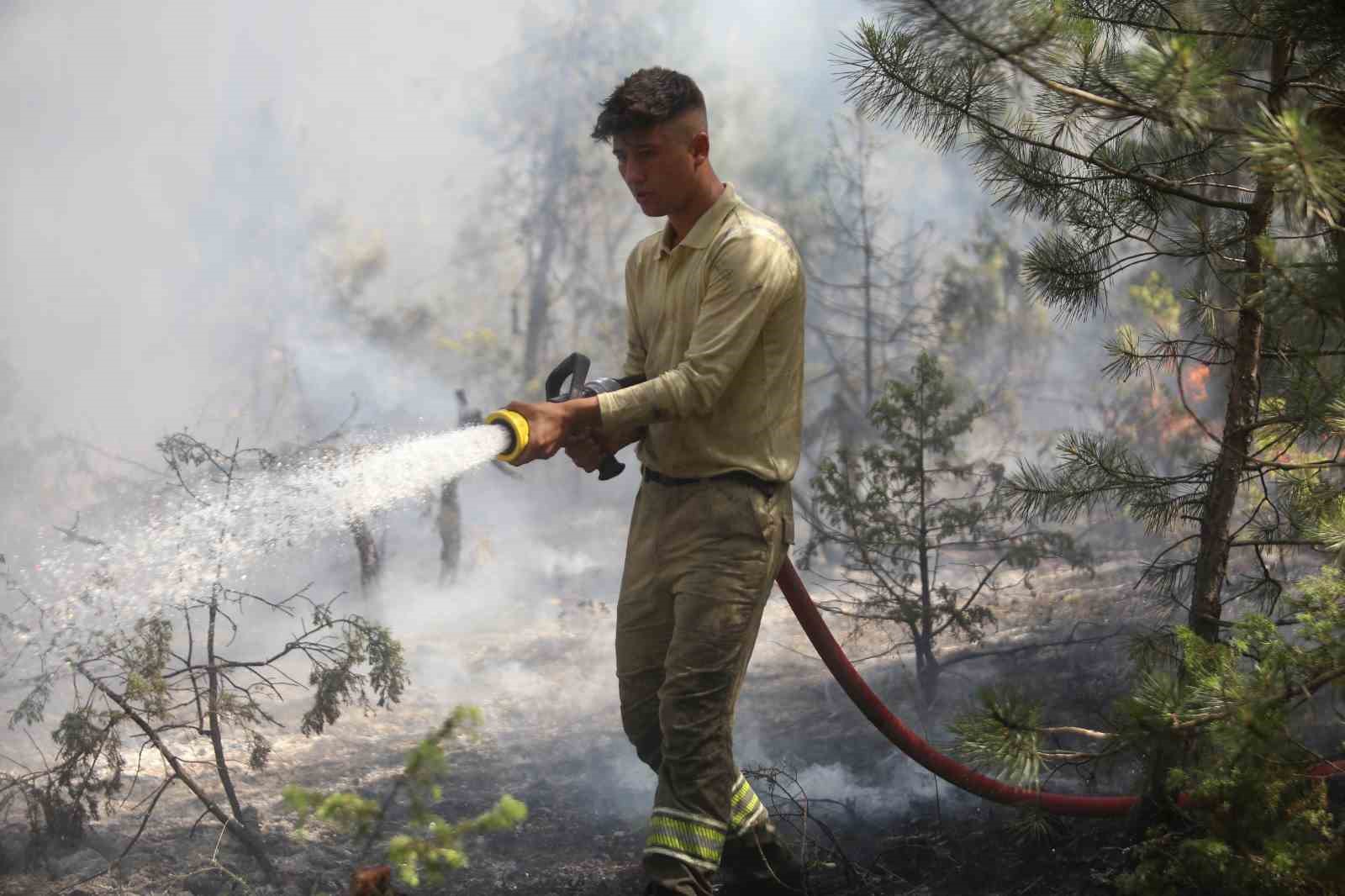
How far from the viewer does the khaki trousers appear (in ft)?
9.35

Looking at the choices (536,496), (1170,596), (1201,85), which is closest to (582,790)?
(1170,596)

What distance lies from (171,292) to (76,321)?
0.69 m

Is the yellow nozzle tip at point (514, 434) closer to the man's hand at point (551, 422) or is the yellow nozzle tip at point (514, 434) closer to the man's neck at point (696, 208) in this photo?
the man's hand at point (551, 422)

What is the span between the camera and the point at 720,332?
2836mm

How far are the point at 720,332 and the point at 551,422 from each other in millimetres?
457

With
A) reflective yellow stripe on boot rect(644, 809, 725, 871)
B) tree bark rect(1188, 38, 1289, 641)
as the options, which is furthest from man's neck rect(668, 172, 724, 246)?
reflective yellow stripe on boot rect(644, 809, 725, 871)

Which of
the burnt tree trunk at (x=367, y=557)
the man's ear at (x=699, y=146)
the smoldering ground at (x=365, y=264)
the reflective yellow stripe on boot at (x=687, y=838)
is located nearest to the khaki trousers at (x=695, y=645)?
the reflective yellow stripe on boot at (x=687, y=838)

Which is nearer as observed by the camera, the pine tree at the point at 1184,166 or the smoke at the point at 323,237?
the pine tree at the point at 1184,166

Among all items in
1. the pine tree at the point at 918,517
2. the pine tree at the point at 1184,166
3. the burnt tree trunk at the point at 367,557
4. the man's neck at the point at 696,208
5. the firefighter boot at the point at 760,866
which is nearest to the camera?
the pine tree at the point at 1184,166

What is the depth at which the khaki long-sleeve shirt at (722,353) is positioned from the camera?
9.23 feet

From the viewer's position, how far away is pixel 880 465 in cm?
511

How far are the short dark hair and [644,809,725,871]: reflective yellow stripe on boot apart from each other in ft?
5.38

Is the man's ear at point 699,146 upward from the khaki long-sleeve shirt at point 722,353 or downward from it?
upward

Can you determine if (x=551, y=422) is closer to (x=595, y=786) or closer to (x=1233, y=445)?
(x=1233, y=445)
